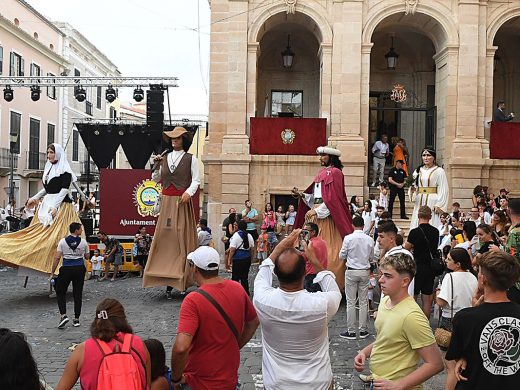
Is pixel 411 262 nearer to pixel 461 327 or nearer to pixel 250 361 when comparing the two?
pixel 461 327

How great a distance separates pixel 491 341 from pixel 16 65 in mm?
34756

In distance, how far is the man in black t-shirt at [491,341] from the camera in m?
3.38

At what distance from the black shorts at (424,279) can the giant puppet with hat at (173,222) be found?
369cm

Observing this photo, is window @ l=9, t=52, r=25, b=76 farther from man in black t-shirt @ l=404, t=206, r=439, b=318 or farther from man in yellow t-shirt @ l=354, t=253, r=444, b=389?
man in yellow t-shirt @ l=354, t=253, r=444, b=389

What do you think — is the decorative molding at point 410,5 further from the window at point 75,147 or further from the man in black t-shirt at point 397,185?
the window at point 75,147

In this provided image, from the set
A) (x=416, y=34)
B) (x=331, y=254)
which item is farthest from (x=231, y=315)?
(x=416, y=34)

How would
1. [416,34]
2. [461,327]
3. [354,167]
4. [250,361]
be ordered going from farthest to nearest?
1. [416,34]
2. [354,167]
3. [250,361]
4. [461,327]

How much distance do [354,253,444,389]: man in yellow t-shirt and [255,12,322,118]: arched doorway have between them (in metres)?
17.8

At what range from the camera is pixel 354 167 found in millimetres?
16969

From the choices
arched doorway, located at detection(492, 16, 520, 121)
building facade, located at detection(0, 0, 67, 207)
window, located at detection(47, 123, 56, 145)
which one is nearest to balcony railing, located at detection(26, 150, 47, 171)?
building facade, located at detection(0, 0, 67, 207)

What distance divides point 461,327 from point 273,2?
15.1m

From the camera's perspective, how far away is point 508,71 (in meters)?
20.9

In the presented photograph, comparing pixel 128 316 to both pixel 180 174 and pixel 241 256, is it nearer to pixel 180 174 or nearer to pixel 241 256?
pixel 241 256

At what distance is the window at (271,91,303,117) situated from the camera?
2166cm
